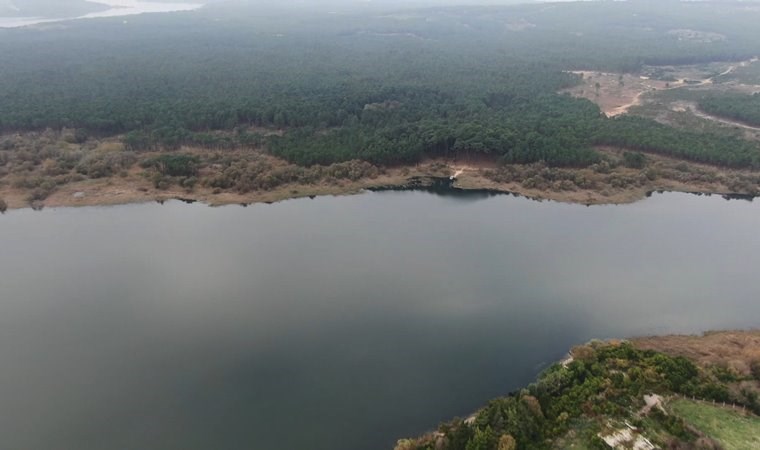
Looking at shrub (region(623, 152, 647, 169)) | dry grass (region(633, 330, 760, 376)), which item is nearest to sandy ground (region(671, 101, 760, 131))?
shrub (region(623, 152, 647, 169))

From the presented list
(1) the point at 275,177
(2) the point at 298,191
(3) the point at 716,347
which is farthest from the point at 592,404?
(1) the point at 275,177

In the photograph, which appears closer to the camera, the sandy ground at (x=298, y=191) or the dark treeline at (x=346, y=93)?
the sandy ground at (x=298, y=191)

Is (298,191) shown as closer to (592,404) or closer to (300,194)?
(300,194)

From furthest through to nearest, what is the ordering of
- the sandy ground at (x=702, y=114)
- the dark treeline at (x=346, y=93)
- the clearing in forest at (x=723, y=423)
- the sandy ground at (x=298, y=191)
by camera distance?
1. the sandy ground at (x=702, y=114)
2. the dark treeline at (x=346, y=93)
3. the sandy ground at (x=298, y=191)
4. the clearing in forest at (x=723, y=423)

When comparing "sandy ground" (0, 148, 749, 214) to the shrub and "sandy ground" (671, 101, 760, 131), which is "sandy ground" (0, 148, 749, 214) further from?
"sandy ground" (671, 101, 760, 131)

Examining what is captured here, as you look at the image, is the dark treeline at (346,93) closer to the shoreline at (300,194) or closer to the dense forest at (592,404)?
the shoreline at (300,194)

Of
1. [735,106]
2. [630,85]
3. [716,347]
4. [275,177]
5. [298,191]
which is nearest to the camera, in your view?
[716,347]

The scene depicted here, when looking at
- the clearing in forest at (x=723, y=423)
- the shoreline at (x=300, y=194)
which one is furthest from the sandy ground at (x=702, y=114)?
→ the clearing in forest at (x=723, y=423)
